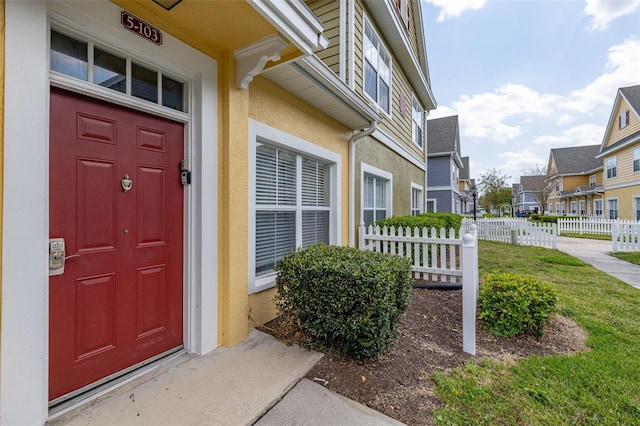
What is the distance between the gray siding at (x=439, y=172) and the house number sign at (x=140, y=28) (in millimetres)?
18726

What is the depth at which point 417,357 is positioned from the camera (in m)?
2.90

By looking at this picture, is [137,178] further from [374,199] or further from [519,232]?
[519,232]

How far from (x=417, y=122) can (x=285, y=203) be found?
29.9 feet

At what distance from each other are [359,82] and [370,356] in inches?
212

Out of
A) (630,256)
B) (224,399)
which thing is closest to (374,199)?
(224,399)

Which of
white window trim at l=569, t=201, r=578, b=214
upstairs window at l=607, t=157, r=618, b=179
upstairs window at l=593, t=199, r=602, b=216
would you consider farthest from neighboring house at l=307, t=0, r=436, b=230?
white window trim at l=569, t=201, r=578, b=214

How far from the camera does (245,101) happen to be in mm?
3016

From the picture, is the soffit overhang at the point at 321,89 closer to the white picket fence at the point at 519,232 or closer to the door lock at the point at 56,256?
the door lock at the point at 56,256

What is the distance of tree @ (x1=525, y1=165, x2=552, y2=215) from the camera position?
30.2 meters

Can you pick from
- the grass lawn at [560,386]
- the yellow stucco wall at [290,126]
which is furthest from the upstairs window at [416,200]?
→ the grass lawn at [560,386]

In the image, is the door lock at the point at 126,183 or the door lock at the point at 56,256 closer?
the door lock at the point at 56,256

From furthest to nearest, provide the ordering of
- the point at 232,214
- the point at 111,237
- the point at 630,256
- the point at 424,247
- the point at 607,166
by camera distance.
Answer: the point at 607,166
the point at 630,256
the point at 424,247
the point at 232,214
the point at 111,237

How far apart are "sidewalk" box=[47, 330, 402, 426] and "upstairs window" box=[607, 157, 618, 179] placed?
2739 cm

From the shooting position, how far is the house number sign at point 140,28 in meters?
2.11
